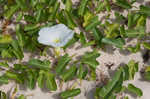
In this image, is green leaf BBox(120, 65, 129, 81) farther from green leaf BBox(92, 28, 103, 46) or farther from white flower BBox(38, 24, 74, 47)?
white flower BBox(38, 24, 74, 47)

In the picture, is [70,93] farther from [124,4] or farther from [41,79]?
[124,4]

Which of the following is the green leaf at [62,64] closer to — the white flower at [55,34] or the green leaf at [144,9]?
the white flower at [55,34]

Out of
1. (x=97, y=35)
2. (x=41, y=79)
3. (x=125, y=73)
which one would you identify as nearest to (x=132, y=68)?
(x=125, y=73)

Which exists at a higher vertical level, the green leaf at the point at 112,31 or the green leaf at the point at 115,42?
the green leaf at the point at 112,31

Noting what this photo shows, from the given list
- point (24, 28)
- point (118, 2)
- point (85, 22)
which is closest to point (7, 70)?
point (24, 28)

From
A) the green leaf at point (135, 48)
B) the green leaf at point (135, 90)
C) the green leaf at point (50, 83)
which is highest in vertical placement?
the green leaf at point (135, 48)

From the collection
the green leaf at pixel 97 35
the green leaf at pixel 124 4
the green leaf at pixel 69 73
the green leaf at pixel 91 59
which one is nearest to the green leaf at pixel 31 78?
the green leaf at pixel 69 73

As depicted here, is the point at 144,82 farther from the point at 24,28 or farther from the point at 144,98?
the point at 24,28
